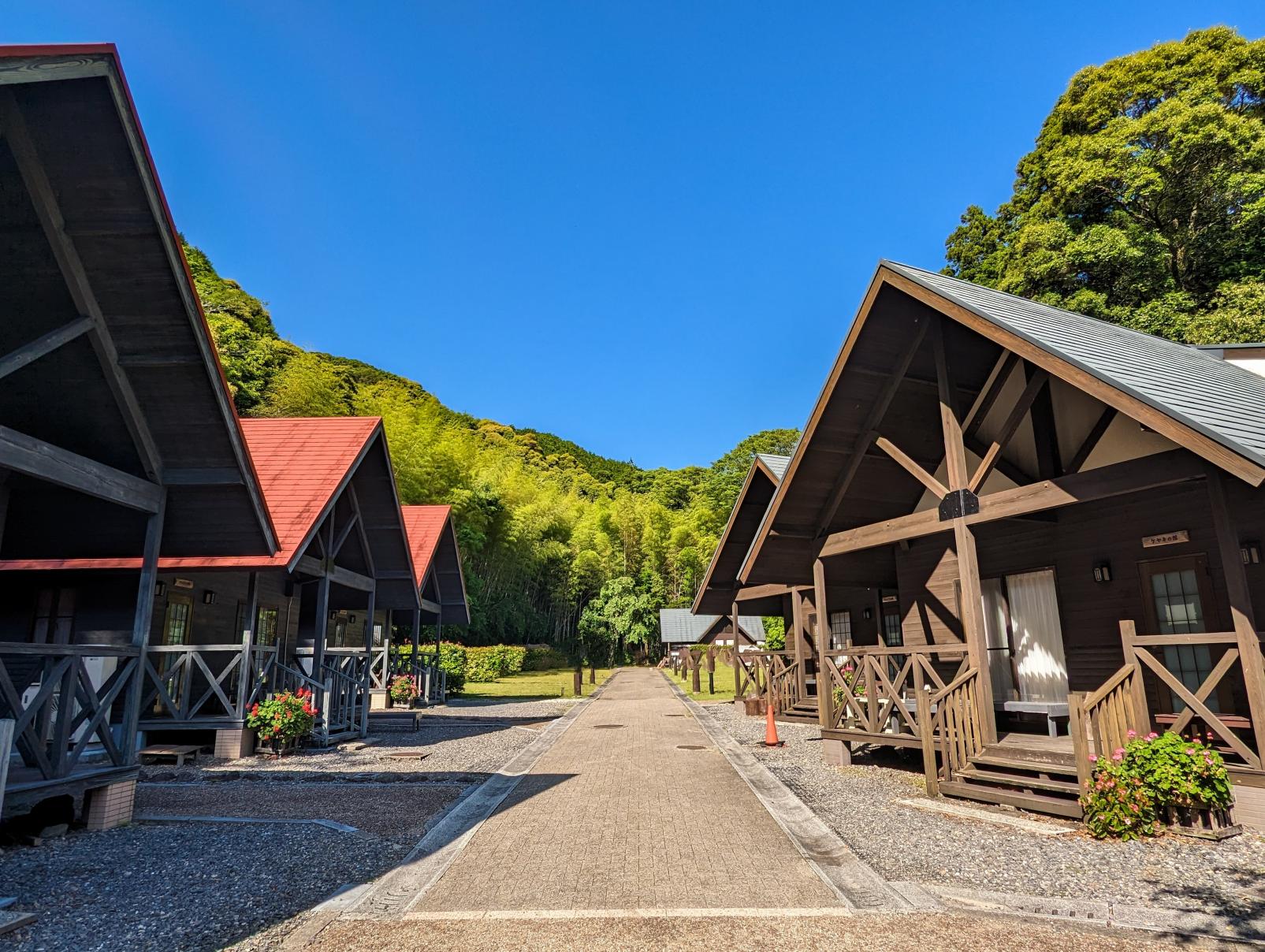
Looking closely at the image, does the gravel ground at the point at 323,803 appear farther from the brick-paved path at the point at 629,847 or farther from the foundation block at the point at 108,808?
the brick-paved path at the point at 629,847

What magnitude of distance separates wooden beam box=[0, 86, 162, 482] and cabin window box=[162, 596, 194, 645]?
18.2 feet

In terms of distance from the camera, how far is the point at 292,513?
35.9 ft

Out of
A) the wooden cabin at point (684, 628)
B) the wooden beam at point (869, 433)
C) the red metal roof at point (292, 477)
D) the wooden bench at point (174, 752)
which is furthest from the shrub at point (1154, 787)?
the wooden cabin at point (684, 628)

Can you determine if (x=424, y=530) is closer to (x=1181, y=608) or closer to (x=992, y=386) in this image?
(x=992, y=386)

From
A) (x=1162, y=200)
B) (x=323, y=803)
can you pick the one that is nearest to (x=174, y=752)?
(x=323, y=803)

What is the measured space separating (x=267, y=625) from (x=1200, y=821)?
1548cm

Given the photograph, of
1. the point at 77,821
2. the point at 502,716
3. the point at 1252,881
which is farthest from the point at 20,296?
the point at 502,716

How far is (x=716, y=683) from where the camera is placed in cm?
3269

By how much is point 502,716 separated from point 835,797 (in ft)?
38.3

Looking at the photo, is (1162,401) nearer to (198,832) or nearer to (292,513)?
(198,832)

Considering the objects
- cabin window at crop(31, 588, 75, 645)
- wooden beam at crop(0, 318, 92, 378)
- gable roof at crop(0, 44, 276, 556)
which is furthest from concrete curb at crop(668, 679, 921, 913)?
cabin window at crop(31, 588, 75, 645)

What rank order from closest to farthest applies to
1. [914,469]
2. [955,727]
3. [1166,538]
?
[955,727], [1166,538], [914,469]

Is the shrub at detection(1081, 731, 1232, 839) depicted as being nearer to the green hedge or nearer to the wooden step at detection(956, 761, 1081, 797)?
the wooden step at detection(956, 761, 1081, 797)

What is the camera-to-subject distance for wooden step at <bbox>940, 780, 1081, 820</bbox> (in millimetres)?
6363
